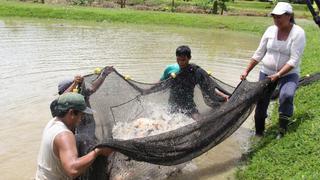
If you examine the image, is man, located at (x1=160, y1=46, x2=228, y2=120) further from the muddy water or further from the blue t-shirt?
the muddy water

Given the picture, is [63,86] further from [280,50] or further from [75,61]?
[75,61]

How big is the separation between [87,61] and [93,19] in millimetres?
14636

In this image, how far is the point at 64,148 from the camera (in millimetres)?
3686

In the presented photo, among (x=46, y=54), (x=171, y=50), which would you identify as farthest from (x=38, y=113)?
(x=171, y=50)

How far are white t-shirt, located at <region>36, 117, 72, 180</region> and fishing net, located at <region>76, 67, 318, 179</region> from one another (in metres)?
0.32

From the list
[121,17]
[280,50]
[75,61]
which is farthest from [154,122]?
[121,17]

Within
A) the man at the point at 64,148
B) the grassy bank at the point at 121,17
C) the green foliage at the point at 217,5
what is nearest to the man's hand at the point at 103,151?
the man at the point at 64,148

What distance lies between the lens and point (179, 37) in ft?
72.4

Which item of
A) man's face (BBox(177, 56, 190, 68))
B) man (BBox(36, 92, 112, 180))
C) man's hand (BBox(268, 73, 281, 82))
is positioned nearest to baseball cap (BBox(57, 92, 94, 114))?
man (BBox(36, 92, 112, 180))

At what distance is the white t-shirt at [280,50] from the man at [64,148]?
136 inches

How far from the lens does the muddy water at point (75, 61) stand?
6785 mm

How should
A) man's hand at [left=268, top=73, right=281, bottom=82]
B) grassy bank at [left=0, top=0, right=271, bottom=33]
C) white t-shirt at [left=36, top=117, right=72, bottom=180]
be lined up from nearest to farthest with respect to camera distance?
white t-shirt at [left=36, top=117, right=72, bottom=180] < man's hand at [left=268, top=73, right=281, bottom=82] < grassy bank at [left=0, top=0, right=271, bottom=33]

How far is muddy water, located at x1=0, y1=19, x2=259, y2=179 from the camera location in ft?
22.3

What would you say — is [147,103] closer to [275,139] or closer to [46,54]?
[275,139]
